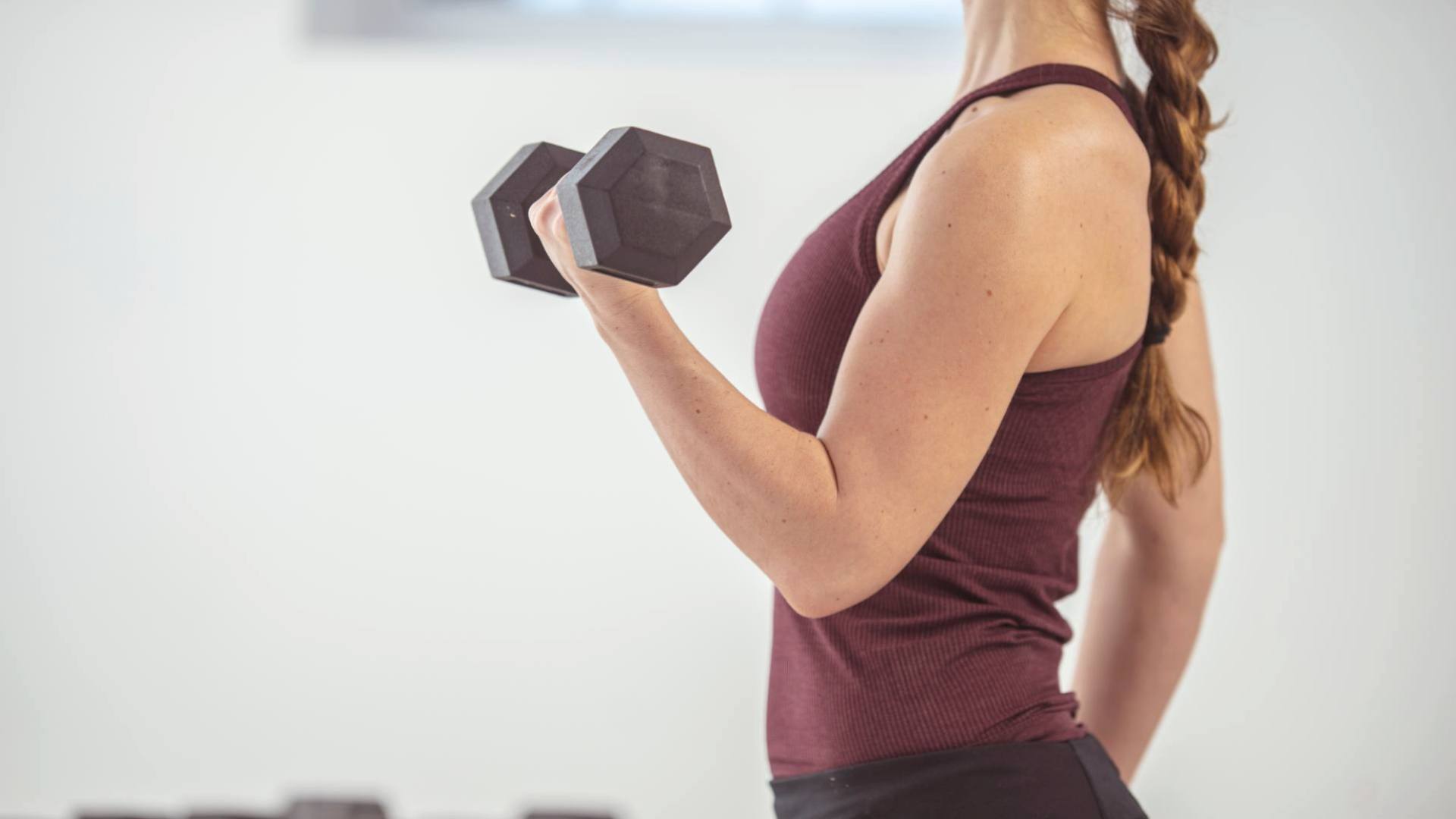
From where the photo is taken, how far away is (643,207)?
0.56 metres

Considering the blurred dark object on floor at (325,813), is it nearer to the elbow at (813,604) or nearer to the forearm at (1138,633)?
the elbow at (813,604)

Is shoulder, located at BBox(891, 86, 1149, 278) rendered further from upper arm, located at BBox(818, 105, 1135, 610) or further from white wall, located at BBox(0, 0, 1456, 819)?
white wall, located at BBox(0, 0, 1456, 819)

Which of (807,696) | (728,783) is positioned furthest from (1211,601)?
(807,696)

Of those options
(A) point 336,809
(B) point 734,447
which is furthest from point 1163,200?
(A) point 336,809

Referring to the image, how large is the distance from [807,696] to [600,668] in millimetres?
1142

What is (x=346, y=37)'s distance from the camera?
6.34 ft

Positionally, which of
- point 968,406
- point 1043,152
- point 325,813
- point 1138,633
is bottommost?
point 1138,633

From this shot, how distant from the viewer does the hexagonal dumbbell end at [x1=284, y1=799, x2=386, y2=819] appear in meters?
0.65

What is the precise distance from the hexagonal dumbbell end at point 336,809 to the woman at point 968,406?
250mm

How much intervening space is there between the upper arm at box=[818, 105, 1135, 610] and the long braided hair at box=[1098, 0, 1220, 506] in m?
0.18

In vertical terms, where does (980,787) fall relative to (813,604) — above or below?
below

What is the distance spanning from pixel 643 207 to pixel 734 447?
0.40ft

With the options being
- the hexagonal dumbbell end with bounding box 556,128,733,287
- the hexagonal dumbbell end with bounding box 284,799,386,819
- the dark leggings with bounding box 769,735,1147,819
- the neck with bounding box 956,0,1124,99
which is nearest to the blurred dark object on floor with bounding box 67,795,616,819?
the hexagonal dumbbell end with bounding box 284,799,386,819

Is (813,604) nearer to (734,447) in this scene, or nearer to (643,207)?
(734,447)
